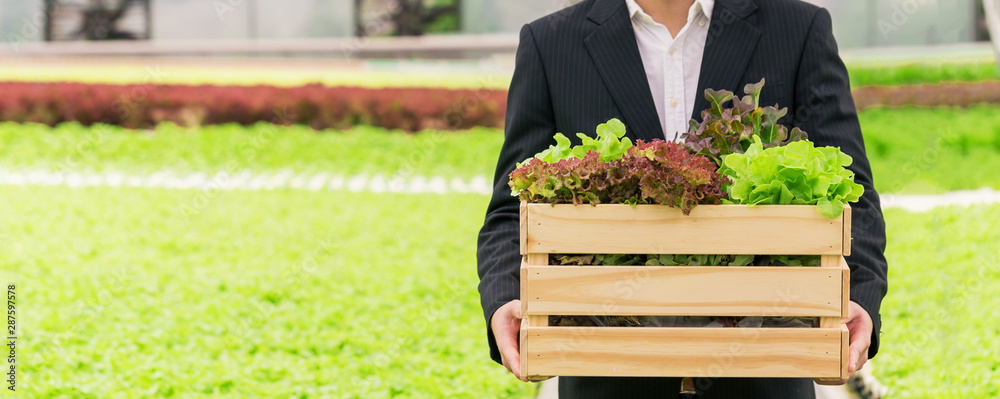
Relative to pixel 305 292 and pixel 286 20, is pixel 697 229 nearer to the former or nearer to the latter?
pixel 305 292

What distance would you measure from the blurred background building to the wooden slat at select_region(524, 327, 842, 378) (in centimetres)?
1553

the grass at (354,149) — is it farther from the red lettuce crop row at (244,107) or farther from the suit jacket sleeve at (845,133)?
the suit jacket sleeve at (845,133)

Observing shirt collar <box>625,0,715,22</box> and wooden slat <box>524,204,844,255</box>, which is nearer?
wooden slat <box>524,204,844,255</box>

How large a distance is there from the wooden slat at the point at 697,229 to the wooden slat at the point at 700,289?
3cm

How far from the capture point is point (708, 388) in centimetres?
194

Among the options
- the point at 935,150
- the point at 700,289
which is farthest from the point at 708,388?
the point at 935,150

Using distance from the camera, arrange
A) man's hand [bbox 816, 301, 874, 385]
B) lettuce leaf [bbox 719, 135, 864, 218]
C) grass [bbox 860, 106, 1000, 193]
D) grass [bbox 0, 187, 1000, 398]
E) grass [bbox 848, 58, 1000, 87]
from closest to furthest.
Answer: lettuce leaf [bbox 719, 135, 864, 218] < man's hand [bbox 816, 301, 874, 385] < grass [bbox 0, 187, 1000, 398] < grass [bbox 860, 106, 1000, 193] < grass [bbox 848, 58, 1000, 87]

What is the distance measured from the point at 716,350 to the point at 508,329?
407 millimetres

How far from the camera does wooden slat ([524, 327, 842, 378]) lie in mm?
1527

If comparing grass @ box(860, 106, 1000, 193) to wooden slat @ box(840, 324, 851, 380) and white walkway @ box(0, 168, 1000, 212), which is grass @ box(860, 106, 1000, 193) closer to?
white walkway @ box(0, 168, 1000, 212)

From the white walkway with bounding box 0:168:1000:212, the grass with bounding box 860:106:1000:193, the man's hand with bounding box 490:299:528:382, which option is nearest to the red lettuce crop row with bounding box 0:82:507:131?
the white walkway with bounding box 0:168:1000:212

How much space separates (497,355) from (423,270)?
189 inches

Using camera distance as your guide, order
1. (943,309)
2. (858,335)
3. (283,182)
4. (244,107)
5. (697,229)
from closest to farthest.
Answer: (697,229)
(858,335)
(943,309)
(283,182)
(244,107)

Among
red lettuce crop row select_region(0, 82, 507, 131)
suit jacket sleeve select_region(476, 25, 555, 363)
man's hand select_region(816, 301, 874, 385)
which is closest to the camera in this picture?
man's hand select_region(816, 301, 874, 385)
